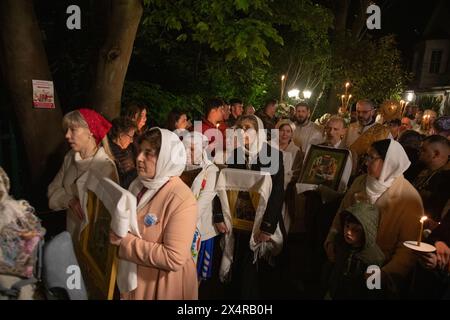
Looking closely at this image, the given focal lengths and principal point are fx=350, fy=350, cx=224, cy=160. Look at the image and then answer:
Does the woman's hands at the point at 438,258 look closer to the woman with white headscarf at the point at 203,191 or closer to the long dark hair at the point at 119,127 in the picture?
the woman with white headscarf at the point at 203,191

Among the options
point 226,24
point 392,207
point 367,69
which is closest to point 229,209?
point 392,207

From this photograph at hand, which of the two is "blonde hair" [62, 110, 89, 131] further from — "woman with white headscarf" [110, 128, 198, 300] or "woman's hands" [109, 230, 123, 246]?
"woman's hands" [109, 230, 123, 246]

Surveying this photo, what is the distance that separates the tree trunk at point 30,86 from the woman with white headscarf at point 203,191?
2.41m

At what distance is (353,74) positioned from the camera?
59.6ft

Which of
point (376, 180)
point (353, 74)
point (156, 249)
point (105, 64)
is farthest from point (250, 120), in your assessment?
point (353, 74)

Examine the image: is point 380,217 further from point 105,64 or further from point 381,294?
point 105,64

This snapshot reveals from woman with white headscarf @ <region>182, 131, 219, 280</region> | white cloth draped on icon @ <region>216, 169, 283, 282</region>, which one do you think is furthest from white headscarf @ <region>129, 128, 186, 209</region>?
white cloth draped on icon @ <region>216, 169, 283, 282</region>

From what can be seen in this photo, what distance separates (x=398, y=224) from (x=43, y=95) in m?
4.72

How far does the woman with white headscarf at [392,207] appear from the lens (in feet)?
9.17

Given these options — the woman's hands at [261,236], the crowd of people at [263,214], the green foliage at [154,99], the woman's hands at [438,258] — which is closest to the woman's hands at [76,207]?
the crowd of people at [263,214]

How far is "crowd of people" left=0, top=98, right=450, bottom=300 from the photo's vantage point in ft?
8.06

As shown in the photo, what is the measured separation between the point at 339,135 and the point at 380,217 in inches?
97.4

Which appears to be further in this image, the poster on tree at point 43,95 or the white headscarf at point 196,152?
the poster on tree at point 43,95

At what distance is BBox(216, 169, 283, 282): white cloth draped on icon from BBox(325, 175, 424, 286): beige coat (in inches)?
44.7
